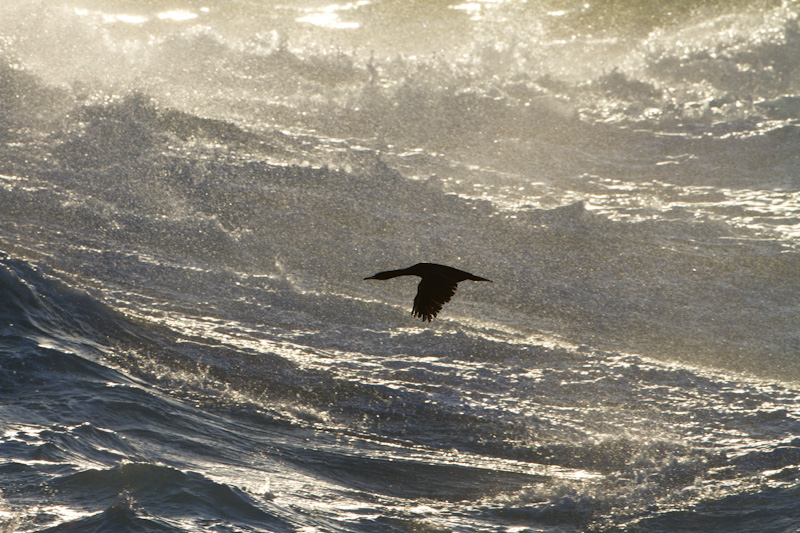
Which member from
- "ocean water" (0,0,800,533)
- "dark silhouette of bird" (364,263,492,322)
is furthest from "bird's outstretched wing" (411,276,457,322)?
"ocean water" (0,0,800,533)

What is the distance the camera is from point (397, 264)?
10070 millimetres

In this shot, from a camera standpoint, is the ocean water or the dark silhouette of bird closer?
the dark silhouette of bird

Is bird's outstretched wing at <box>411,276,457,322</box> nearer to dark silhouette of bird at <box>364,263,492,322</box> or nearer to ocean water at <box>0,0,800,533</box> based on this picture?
dark silhouette of bird at <box>364,263,492,322</box>

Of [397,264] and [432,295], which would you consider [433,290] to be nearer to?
[432,295]

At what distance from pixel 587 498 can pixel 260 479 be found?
2.57 metres

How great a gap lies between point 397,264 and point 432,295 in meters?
5.56

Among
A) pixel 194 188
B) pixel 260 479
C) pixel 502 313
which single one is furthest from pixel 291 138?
pixel 260 479

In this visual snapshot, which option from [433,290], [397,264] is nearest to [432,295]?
[433,290]

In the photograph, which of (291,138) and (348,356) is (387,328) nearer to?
(348,356)

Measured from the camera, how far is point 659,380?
29.2 ft

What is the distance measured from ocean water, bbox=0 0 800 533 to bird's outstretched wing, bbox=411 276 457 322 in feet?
11.1

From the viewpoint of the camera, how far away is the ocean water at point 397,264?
783cm

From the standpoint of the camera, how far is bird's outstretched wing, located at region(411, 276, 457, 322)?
4.50m

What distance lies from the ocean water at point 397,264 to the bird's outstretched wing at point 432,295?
3.38 meters
